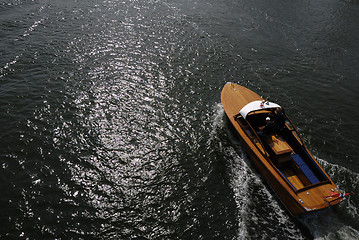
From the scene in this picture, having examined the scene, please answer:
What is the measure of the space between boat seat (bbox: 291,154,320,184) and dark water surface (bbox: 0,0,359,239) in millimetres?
2326

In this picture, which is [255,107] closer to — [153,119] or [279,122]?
[279,122]

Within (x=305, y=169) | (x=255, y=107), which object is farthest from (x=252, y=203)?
(x=255, y=107)

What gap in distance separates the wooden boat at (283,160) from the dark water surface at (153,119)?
1.36 metres

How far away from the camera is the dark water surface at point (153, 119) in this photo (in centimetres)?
1330

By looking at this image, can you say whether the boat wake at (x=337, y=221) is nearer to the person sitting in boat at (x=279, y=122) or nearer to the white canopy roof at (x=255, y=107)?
the person sitting in boat at (x=279, y=122)

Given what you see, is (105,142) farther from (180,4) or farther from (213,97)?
(180,4)

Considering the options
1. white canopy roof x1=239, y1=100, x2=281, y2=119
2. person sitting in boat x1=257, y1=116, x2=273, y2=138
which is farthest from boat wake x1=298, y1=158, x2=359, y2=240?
white canopy roof x1=239, y1=100, x2=281, y2=119

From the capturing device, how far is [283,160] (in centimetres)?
1523

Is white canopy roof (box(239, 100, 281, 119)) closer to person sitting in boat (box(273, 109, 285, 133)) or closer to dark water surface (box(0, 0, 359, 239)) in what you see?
person sitting in boat (box(273, 109, 285, 133))

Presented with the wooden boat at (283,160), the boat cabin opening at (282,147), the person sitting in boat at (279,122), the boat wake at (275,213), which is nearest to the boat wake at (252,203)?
the boat wake at (275,213)

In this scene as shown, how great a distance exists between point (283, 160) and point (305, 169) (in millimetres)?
1503

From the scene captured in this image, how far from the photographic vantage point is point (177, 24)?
35281 millimetres

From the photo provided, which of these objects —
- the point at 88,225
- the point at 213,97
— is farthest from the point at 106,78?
the point at 88,225

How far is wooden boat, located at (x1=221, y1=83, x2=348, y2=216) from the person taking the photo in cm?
1316
